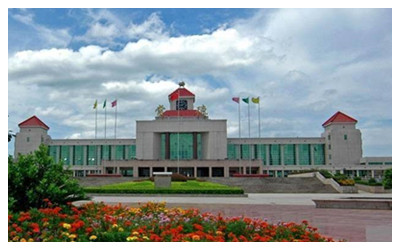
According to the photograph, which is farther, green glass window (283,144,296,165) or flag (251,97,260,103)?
green glass window (283,144,296,165)

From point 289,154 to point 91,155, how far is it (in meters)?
33.3

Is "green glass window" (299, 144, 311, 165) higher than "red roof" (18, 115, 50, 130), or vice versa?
"red roof" (18, 115, 50, 130)

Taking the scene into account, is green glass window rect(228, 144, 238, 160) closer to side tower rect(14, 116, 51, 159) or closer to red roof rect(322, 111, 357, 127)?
red roof rect(322, 111, 357, 127)

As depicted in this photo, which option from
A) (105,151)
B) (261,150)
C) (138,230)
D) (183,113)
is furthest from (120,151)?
(138,230)

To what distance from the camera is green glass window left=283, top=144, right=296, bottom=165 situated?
6719 centimetres

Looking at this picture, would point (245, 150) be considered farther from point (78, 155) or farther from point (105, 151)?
point (78, 155)

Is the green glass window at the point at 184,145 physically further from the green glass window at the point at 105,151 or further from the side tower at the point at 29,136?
the side tower at the point at 29,136

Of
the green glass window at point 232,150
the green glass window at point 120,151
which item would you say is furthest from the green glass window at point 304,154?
the green glass window at point 120,151

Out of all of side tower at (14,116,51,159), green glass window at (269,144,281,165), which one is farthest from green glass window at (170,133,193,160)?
side tower at (14,116,51,159)

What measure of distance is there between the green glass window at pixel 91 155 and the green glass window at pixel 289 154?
104 feet

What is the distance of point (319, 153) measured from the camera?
219 feet

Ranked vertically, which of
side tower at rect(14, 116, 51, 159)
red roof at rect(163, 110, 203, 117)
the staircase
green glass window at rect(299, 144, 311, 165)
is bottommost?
the staircase

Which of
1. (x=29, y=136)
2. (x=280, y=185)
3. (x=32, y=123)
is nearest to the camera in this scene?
(x=280, y=185)

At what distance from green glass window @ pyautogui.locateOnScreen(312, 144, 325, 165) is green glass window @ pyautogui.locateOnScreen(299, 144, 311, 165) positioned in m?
1.03
